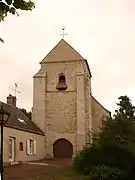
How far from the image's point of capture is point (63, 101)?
44.9 meters

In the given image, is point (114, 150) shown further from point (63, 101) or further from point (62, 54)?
point (62, 54)

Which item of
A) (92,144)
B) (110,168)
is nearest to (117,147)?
(110,168)

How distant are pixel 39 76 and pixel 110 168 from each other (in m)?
25.5

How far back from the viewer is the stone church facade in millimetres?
43688

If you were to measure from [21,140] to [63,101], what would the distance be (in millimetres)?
10189

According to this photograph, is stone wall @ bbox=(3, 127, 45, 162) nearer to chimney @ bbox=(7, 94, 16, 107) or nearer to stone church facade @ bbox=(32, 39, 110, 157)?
stone church facade @ bbox=(32, 39, 110, 157)

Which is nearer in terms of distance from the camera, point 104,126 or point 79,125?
point 104,126

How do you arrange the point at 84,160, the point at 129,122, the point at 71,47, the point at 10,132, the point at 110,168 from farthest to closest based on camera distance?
the point at 71,47 < the point at 10,132 < the point at 84,160 < the point at 129,122 < the point at 110,168

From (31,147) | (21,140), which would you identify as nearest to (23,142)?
(21,140)

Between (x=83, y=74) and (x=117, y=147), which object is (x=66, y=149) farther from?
(x=117, y=147)

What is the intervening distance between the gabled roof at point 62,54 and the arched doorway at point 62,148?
9256 mm

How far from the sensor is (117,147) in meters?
22.0

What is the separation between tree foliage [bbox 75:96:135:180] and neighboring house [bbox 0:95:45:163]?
29.5 ft

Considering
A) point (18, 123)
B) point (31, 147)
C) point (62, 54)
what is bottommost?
point (31, 147)
